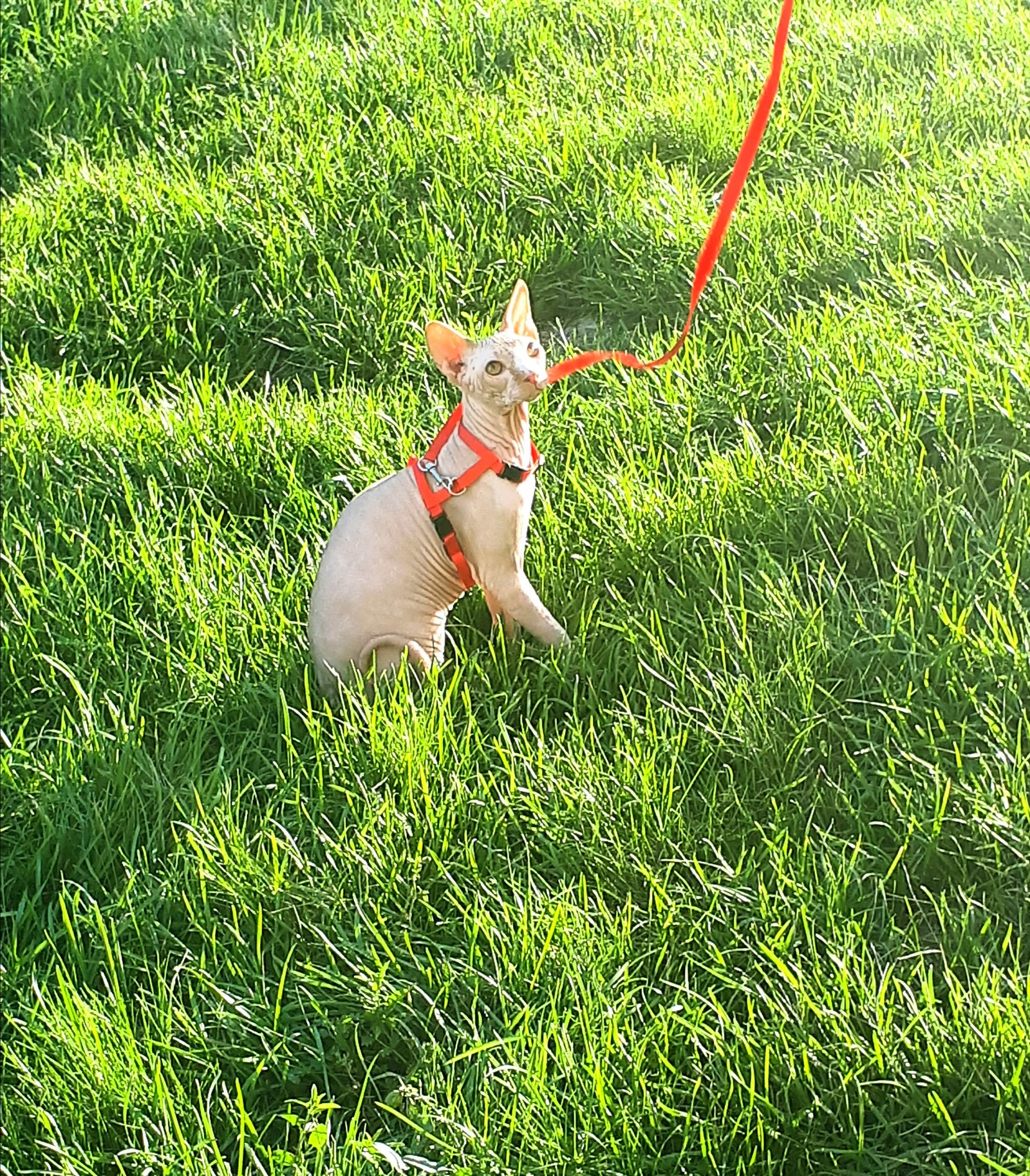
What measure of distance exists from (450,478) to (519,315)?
380 mm

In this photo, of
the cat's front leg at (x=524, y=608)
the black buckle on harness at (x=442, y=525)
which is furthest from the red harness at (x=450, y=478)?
the cat's front leg at (x=524, y=608)

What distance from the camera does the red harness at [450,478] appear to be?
8.61 ft

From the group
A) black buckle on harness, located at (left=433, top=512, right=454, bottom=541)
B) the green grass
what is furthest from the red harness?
the green grass

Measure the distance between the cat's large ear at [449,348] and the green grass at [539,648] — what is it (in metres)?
0.55

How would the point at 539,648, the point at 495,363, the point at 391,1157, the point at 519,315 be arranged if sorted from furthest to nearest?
the point at 539,648 → the point at 519,315 → the point at 495,363 → the point at 391,1157

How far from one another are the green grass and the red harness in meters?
0.31

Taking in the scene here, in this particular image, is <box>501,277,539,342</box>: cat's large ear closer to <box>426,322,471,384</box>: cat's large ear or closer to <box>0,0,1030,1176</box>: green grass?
<box>426,322,471,384</box>: cat's large ear

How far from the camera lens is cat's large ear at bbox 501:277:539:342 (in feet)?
8.89

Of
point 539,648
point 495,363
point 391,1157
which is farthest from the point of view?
point 539,648

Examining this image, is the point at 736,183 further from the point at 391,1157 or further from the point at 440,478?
the point at 391,1157

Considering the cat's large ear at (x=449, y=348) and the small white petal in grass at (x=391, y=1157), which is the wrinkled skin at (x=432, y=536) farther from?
the small white petal in grass at (x=391, y=1157)

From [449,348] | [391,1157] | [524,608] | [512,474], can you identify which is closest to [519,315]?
[449,348]

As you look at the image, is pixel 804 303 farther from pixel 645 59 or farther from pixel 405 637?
pixel 405 637

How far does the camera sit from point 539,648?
9.45ft
